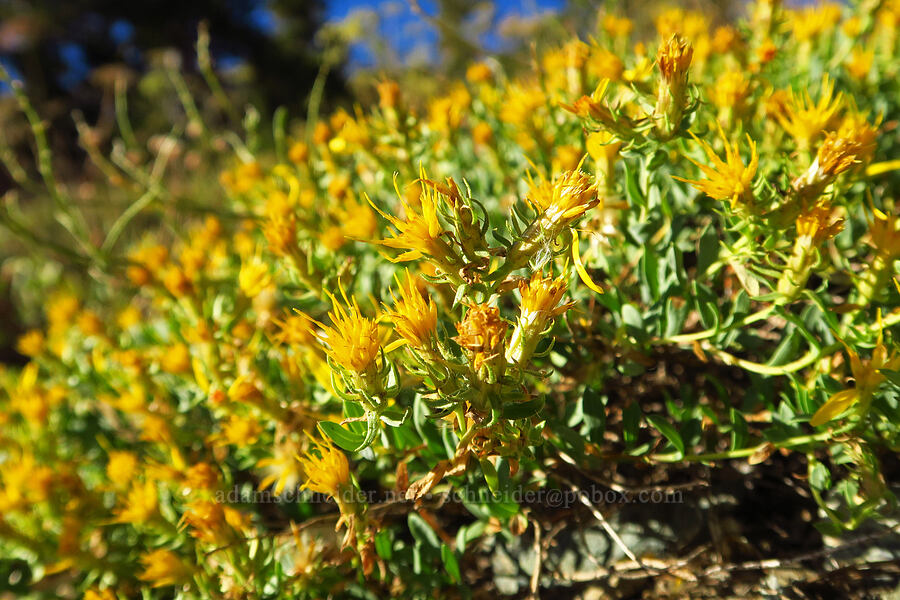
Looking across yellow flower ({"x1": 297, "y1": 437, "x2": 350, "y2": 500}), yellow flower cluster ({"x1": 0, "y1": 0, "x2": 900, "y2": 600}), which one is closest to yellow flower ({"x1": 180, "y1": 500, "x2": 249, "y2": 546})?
yellow flower cluster ({"x1": 0, "y1": 0, "x2": 900, "y2": 600})

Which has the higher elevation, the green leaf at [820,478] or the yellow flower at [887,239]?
the yellow flower at [887,239]

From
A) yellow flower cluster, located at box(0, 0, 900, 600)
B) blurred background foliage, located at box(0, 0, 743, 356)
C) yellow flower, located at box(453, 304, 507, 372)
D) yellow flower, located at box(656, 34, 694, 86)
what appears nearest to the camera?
yellow flower, located at box(453, 304, 507, 372)

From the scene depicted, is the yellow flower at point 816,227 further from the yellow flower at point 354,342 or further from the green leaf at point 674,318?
the yellow flower at point 354,342

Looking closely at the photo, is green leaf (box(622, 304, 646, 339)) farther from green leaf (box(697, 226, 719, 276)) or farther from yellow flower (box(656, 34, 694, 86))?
yellow flower (box(656, 34, 694, 86))

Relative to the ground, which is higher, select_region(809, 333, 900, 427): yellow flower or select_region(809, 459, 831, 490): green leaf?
select_region(809, 333, 900, 427): yellow flower

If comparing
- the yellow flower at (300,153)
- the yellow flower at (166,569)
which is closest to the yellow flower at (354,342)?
the yellow flower at (166,569)

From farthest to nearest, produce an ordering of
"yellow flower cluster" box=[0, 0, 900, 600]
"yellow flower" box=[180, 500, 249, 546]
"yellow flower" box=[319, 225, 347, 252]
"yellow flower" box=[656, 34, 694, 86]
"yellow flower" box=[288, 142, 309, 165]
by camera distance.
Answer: "yellow flower" box=[288, 142, 309, 165] → "yellow flower" box=[319, 225, 347, 252] → "yellow flower" box=[180, 500, 249, 546] → "yellow flower" box=[656, 34, 694, 86] → "yellow flower cluster" box=[0, 0, 900, 600]

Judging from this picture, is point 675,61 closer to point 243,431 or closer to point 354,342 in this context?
point 354,342

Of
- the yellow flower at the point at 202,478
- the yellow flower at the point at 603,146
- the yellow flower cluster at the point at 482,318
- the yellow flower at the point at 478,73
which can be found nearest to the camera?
the yellow flower cluster at the point at 482,318

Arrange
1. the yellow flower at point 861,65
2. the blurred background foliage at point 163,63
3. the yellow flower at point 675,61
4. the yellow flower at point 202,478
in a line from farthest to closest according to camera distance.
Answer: the blurred background foliage at point 163,63 < the yellow flower at point 861,65 < the yellow flower at point 202,478 < the yellow flower at point 675,61
